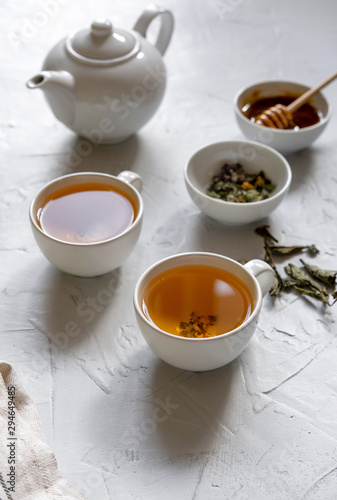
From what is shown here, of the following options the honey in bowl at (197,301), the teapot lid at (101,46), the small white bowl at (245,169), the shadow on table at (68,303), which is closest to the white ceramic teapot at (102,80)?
the teapot lid at (101,46)

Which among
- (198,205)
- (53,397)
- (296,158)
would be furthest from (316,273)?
(53,397)

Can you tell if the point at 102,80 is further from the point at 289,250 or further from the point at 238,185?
the point at 289,250

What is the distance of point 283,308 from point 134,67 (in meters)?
0.50

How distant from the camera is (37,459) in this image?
72 cm

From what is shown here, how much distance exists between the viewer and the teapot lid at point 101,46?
1136 mm

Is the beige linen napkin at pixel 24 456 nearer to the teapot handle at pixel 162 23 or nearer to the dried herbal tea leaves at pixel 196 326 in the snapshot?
the dried herbal tea leaves at pixel 196 326

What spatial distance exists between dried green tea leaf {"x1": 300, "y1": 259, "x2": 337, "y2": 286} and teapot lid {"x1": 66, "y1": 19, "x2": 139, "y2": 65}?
48cm

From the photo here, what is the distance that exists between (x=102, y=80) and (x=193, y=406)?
0.59 meters

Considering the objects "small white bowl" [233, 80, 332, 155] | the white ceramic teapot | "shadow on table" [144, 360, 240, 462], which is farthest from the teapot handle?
"shadow on table" [144, 360, 240, 462]

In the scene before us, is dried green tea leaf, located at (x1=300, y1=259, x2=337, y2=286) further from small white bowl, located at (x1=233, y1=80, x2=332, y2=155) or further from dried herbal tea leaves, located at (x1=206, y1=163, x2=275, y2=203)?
small white bowl, located at (x1=233, y1=80, x2=332, y2=155)

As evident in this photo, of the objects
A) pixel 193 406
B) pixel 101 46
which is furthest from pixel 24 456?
pixel 101 46

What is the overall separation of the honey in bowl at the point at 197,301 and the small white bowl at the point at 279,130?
1.31ft

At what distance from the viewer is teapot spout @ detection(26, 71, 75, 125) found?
112 centimetres

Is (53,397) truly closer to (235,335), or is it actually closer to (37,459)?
(37,459)
